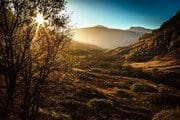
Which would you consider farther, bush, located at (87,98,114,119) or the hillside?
the hillside

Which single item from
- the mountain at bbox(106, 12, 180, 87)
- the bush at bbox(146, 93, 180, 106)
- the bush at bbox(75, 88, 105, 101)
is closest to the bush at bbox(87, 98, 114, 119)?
the bush at bbox(75, 88, 105, 101)

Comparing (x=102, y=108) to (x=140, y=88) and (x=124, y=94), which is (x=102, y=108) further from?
(x=140, y=88)

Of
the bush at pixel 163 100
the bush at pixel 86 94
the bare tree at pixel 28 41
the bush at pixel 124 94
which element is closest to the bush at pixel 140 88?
the bush at pixel 124 94

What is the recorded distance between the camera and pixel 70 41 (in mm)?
23562

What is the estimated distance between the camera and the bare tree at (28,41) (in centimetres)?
2011

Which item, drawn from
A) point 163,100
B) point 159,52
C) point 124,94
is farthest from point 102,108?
point 159,52

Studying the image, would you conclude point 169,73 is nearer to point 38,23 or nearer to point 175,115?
point 175,115

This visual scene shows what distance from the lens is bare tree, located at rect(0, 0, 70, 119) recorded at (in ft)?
66.0

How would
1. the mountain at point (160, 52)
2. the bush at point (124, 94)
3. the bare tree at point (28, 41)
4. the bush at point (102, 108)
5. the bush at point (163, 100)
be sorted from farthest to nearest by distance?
the mountain at point (160, 52) → the bush at point (124, 94) → the bush at point (163, 100) → the bush at point (102, 108) → the bare tree at point (28, 41)

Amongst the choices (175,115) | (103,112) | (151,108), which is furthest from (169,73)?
(175,115)

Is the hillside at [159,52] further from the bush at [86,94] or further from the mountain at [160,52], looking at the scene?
the bush at [86,94]

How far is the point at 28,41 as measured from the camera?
2106 cm

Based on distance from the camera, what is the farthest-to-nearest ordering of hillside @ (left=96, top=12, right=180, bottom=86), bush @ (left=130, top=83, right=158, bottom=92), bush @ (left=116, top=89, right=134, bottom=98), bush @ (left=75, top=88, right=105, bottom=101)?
hillside @ (left=96, top=12, right=180, bottom=86) < bush @ (left=130, top=83, right=158, bottom=92) < bush @ (left=116, top=89, right=134, bottom=98) < bush @ (left=75, top=88, right=105, bottom=101)

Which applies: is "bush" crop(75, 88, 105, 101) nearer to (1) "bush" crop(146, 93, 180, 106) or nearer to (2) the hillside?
(1) "bush" crop(146, 93, 180, 106)
